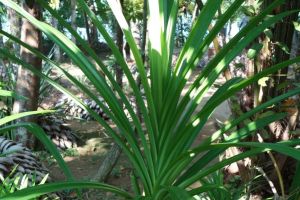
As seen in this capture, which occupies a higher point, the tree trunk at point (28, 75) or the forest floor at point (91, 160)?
the tree trunk at point (28, 75)

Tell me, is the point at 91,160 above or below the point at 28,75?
below

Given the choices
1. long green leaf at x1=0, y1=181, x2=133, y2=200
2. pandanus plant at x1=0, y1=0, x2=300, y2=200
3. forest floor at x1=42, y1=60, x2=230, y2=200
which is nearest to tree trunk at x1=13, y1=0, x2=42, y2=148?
forest floor at x1=42, y1=60, x2=230, y2=200

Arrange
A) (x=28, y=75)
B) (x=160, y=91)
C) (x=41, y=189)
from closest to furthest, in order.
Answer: (x=41, y=189)
(x=160, y=91)
(x=28, y=75)

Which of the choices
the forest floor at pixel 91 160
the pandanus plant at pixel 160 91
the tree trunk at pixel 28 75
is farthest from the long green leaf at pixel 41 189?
the tree trunk at pixel 28 75

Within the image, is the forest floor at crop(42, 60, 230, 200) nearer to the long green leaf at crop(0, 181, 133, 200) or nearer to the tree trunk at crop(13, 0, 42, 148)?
the tree trunk at crop(13, 0, 42, 148)

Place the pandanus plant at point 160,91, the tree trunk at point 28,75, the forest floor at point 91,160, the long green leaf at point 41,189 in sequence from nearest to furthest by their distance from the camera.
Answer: the long green leaf at point 41,189 → the pandanus plant at point 160,91 → the tree trunk at point 28,75 → the forest floor at point 91,160

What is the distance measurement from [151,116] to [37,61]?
3.05m

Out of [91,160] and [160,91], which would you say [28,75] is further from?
[160,91]

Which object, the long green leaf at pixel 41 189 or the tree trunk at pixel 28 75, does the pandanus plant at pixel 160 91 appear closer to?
the long green leaf at pixel 41 189

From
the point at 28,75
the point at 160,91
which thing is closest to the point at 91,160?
the point at 28,75

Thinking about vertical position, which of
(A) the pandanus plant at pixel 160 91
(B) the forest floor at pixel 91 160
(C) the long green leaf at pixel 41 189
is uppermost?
(A) the pandanus plant at pixel 160 91

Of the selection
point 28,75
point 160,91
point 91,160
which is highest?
point 28,75

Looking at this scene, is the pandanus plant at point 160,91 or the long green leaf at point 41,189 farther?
the pandanus plant at point 160,91

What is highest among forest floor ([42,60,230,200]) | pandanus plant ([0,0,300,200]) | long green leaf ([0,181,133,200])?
pandanus plant ([0,0,300,200])
